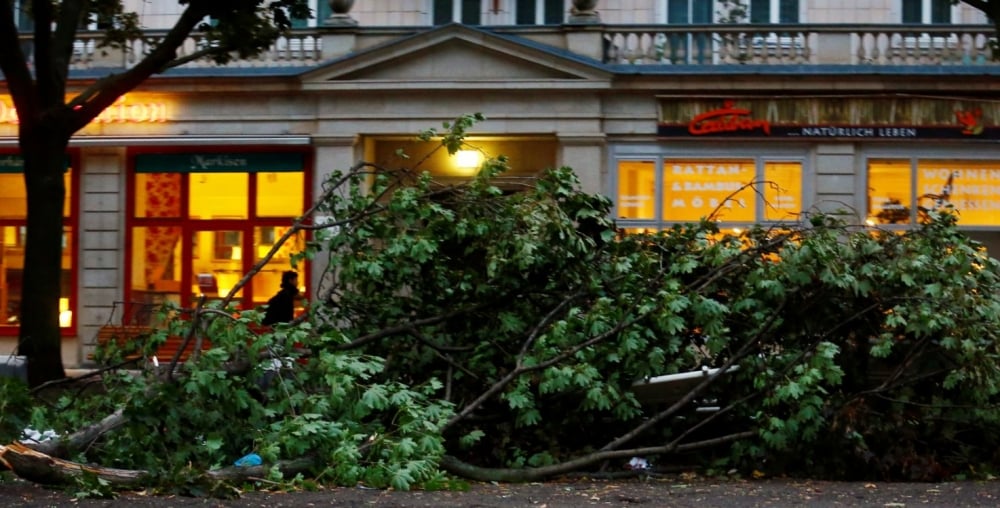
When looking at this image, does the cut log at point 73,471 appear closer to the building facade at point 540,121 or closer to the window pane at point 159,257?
the building facade at point 540,121

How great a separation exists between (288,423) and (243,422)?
2.03ft

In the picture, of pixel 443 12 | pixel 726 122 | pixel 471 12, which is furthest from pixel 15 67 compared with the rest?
pixel 726 122

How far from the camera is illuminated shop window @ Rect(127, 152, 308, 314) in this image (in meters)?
21.0

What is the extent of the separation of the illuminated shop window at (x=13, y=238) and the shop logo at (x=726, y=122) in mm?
10451

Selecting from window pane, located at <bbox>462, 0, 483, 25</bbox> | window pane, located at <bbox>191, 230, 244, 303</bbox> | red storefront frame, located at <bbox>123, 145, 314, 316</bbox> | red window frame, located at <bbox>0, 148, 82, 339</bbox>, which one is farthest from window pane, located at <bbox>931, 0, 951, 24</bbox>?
red window frame, located at <bbox>0, 148, 82, 339</bbox>

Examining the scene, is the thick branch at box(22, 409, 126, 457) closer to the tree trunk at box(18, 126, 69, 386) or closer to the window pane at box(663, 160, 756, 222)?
the tree trunk at box(18, 126, 69, 386)

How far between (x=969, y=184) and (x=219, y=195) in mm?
12150

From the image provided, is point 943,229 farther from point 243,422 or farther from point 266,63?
→ point 266,63

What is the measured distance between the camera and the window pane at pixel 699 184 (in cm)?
2000

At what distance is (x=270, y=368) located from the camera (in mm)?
9680

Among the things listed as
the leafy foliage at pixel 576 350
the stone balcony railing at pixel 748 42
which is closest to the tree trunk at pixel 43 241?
the leafy foliage at pixel 576 350

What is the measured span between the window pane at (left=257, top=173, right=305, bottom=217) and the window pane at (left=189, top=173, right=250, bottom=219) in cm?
26

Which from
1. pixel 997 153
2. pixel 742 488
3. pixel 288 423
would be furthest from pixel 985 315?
pixel 997 153

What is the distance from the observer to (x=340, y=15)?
20.5 meters
